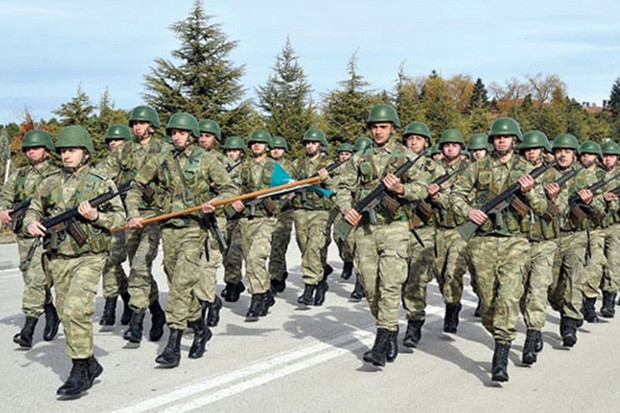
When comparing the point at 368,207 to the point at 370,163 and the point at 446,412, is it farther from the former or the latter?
the point at 446,412

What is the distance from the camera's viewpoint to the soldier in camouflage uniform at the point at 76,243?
5.27 metres

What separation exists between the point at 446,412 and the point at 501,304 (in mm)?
1364

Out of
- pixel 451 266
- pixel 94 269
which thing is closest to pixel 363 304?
pixel 451 266

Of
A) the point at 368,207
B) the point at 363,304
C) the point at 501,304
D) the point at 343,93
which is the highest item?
the point at 343,93

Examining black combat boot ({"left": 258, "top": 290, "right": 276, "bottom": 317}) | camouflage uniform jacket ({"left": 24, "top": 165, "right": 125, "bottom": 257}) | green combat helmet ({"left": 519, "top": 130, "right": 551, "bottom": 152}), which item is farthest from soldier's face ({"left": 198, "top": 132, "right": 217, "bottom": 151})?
green combat helmet ({"left": 519, "top": 130, "right": 551, "bottom": 152})

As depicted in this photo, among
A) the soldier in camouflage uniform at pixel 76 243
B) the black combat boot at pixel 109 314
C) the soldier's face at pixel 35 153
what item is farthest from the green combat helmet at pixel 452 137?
the soldier's face at pixel 35 153

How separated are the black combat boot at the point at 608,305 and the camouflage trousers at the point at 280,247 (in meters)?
4.29

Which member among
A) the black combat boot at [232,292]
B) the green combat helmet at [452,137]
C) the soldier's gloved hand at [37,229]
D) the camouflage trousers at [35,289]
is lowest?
the black combat boot at [232,292]

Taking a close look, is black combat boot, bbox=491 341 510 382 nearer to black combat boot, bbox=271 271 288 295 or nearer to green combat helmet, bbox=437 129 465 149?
green combat helmet, bbox=437 129 465 149

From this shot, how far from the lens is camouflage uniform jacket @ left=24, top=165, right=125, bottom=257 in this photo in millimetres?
5387

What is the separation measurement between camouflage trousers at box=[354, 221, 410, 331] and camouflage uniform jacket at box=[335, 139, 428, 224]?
0.36 feet

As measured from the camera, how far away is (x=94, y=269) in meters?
5.43

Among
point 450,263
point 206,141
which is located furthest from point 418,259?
point 206,141

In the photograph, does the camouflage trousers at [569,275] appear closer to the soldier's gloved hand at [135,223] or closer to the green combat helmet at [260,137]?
the green combat helmet at [260,137]
